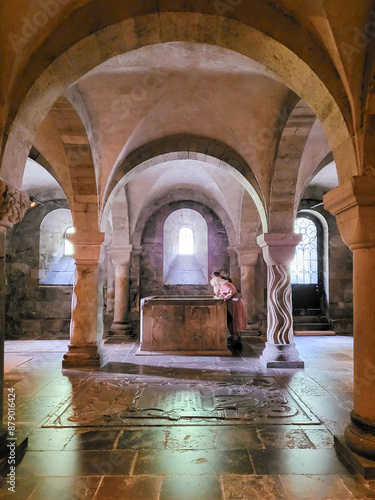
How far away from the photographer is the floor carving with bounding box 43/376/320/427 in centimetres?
383

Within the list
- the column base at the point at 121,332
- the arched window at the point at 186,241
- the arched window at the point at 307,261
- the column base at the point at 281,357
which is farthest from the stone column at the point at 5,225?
the arched window at the point at 307,261

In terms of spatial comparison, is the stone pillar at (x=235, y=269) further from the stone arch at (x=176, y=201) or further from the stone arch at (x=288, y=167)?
the stone arch at (x=288, y=167)

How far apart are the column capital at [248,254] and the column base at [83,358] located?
5030 mm

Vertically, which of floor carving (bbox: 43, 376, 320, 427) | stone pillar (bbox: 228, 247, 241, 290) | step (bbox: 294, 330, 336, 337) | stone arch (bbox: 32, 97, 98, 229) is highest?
stone arch (bbox: 32, 97, 98, 229)

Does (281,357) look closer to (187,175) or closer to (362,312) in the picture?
(362,312)

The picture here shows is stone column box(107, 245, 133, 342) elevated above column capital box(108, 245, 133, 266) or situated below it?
below

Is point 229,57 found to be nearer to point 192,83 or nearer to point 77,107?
point 192,83

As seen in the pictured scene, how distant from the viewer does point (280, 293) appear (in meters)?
6.59

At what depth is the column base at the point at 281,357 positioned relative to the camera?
20.5ft

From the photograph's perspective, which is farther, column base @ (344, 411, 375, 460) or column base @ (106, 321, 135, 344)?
column base @ (106, 321, 135, 344)

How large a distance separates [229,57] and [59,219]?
8.48 metres

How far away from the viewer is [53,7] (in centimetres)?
297

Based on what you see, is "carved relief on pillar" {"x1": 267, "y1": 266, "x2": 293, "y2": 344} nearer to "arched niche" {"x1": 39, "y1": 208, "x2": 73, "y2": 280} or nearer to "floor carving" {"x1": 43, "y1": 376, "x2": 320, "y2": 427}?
"floor carving" {"x1": 43, "y1": 376, "x2": 320, "y2": 427}

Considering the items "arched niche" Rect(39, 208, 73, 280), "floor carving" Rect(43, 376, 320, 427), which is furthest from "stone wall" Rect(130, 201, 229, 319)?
"floor carving" Rect(43, 376, 320, 427)
